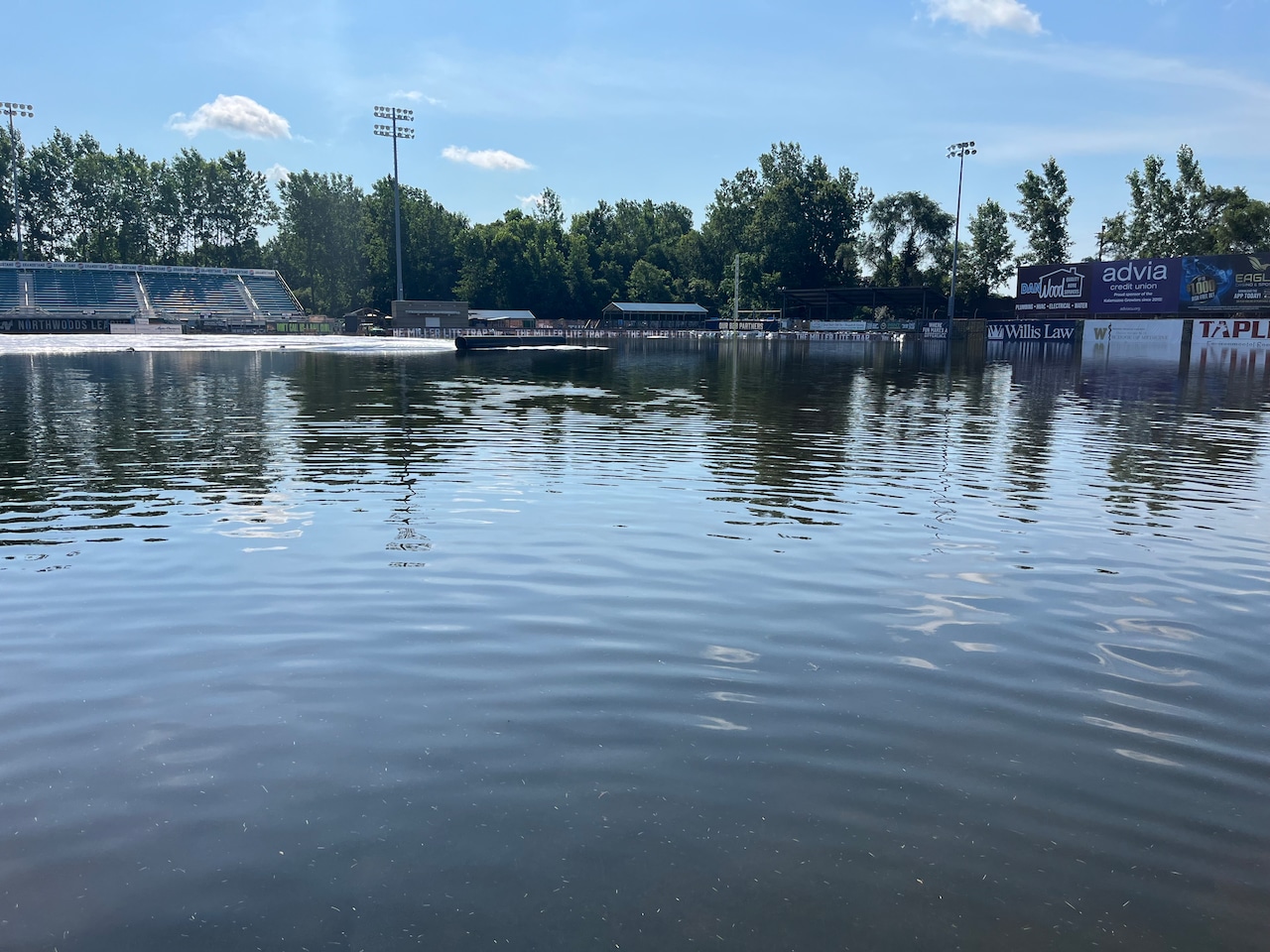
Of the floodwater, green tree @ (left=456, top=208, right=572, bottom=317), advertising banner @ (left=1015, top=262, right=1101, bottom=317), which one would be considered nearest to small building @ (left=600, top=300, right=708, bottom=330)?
green tree @ (left=456, top=208, right=572, bottom=317)

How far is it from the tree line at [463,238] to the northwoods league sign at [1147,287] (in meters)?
31.7

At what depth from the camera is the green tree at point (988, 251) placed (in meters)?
116

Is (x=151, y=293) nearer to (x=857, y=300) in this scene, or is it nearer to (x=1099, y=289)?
(x=857, y=300)

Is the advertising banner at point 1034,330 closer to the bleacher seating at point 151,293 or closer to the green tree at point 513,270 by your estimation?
the green tree at point 513,270

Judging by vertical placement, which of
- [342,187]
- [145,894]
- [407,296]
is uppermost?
[342,187]

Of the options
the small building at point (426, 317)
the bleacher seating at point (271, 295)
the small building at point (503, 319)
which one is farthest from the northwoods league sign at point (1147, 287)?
the bleacher seating at point (271, 295)

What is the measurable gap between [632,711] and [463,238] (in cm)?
13717

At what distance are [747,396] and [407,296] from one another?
382 ft

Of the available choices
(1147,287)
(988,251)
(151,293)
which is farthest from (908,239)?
Answer: (151,293)

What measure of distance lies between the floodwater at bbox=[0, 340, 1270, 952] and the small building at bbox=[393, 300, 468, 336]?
252 feet

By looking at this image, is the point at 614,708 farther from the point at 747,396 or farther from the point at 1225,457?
the point at 747,396

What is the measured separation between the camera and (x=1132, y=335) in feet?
255

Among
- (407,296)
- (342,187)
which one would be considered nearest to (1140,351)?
(407,296)

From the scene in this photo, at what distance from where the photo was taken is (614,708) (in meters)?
6.02
